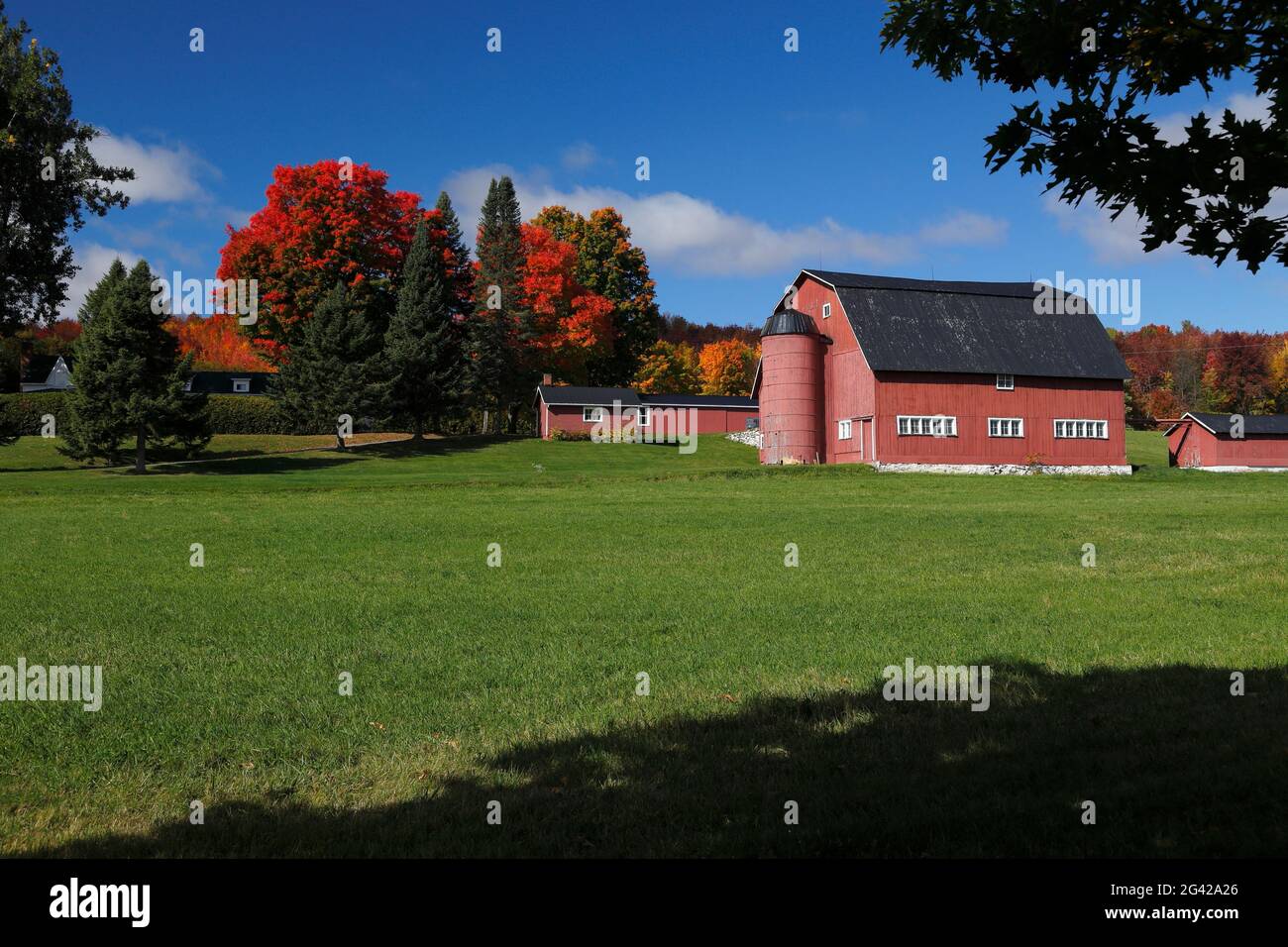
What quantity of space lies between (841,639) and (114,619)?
8147mm

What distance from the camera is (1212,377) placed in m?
106

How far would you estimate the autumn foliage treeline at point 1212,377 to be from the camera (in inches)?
4050

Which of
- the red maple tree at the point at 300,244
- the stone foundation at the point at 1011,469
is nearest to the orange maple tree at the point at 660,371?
the red maple tree at the point at 300,244

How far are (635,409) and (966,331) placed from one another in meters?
26.2

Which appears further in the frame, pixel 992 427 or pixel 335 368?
pixel 335 368

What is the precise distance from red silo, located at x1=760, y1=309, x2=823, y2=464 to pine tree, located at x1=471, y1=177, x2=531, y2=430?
891 inches

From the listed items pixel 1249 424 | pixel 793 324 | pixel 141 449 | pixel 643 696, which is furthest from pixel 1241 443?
pixel 643 696

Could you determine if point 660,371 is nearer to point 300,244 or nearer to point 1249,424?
point 300,244

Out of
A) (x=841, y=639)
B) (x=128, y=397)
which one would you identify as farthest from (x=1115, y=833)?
(x=128, y=397)

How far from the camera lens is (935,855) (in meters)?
4.63

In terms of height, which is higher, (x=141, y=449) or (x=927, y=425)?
(x=927, y=425)

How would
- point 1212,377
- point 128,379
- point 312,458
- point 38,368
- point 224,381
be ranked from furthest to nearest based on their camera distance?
point 1212,377 → point 38,368 → point 224,381 → point 312,458 → point 128,379

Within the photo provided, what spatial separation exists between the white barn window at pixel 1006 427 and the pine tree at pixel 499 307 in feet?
105

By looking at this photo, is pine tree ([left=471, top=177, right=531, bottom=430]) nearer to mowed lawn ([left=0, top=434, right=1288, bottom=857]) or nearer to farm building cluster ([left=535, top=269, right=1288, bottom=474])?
farm building cluster ([left=535, top=269, right=1288, bottom=474])
